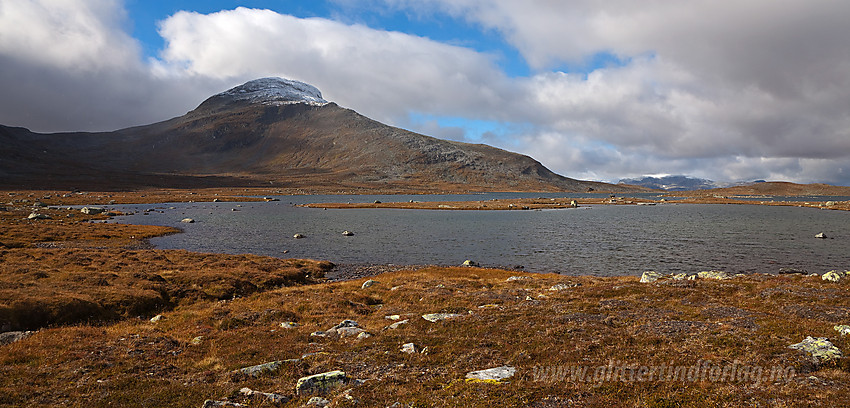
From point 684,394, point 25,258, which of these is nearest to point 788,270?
point 684,394

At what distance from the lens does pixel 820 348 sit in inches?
583

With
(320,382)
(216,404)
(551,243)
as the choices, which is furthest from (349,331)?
(551,243)

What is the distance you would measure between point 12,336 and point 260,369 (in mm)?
14912

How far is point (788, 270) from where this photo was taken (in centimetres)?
4575

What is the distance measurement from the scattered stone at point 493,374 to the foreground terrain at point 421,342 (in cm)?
33

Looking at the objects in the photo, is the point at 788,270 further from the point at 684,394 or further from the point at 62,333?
the point at 62,333

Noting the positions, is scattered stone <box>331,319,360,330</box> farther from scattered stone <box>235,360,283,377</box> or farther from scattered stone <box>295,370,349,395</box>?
scattered stone <box>295,370,349,395</box>

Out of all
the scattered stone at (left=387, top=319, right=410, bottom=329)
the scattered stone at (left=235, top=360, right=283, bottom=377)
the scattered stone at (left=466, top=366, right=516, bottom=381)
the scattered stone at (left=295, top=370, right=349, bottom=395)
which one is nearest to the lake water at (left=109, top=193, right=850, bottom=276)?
the scattered stone at (left=387, top=319, right=410, bottom=329)

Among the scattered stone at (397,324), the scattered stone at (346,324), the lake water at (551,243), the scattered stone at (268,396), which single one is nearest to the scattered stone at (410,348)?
the scattered stone at (397,324)

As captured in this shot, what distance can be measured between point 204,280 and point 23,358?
842 inches

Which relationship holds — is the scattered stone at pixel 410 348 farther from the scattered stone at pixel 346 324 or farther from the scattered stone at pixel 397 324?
the scattered stone at pixel 346 324

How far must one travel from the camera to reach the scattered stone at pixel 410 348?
1767 centimetres

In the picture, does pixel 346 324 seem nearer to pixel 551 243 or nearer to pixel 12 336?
pixel 12 336

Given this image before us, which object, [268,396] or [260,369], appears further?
[260,369]
